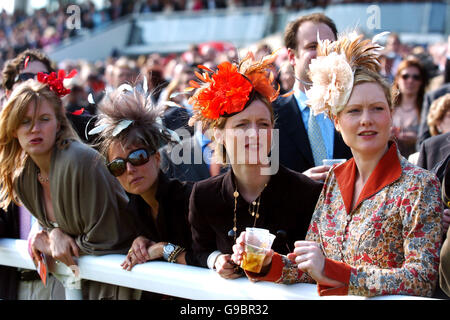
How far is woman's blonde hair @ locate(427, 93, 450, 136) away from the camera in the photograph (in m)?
4.75

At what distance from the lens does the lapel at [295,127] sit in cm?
368

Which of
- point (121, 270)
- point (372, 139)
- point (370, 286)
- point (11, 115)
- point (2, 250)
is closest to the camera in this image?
point (370, 286)

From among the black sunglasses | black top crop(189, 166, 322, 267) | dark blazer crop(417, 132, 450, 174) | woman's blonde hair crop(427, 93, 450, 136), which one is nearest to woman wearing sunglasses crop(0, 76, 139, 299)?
the black sunglasses

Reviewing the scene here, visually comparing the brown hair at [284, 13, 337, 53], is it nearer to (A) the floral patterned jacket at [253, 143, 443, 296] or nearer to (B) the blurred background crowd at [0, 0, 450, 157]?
(B) the blurred background crowd at [0, 0, 450, 157]

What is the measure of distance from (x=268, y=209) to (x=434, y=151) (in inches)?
47.2

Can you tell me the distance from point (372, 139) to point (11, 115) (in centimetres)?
219

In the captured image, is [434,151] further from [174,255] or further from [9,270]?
[9,270]

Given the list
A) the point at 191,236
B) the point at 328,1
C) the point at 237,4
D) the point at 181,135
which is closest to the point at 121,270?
the point at 191,236

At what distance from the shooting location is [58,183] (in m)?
3.47

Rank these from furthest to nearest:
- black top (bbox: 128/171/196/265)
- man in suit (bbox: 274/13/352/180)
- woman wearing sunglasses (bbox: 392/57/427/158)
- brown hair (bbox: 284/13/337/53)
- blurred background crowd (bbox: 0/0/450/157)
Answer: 1. woman wearing sunglasses (bbox: 392/57/427/158)
2. blurred background crowd (bbox: 0/0/450/157)
3. brown hair (bbox: 284/13/337/53)
4. man in suit (bbox: 274/13/352/180)
5. black top (bbox: 128/171/196/265)

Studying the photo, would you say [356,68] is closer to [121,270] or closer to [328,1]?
[121,270]

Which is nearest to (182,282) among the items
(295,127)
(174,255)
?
(174,255)

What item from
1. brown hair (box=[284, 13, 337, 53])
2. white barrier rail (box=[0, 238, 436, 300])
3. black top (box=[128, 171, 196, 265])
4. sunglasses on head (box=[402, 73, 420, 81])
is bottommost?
white barrier rail (box=[0, 238, 436, 300])

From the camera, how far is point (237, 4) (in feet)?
77.6
